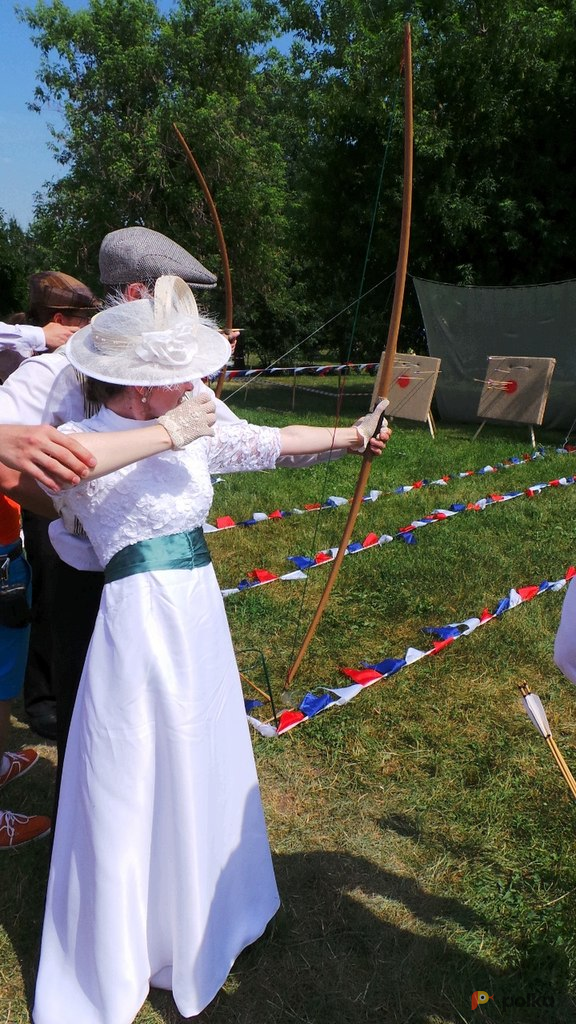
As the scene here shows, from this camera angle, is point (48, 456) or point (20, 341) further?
point (20, 341)

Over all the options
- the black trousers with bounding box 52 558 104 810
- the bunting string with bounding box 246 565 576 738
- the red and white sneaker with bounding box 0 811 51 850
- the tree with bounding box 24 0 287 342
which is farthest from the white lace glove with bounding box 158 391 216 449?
the tree with bounding box 24 0 287 342

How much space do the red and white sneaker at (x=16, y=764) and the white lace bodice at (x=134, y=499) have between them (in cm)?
153

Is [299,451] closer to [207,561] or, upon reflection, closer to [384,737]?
[207,561]

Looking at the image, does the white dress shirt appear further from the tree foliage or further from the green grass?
the tree foliage

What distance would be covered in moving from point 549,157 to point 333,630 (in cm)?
1059

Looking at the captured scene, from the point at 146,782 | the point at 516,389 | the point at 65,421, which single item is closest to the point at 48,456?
the point at 65,421

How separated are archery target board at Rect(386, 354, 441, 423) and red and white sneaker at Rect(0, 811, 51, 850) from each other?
8.19 meters

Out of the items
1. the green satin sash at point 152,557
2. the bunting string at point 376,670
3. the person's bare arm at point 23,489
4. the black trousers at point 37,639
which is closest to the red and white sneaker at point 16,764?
the black trousers at point 37,639

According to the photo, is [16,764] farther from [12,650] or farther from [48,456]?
[48,456]

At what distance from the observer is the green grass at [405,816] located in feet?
6.59

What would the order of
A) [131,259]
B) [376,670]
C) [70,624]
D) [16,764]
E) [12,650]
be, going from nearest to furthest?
[70,624] → [131,259] → [12,650] → [16,764] → [376,670]

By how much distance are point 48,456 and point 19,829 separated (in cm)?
165

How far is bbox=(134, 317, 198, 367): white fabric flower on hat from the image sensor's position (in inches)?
65.6

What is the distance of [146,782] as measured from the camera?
175 cm
